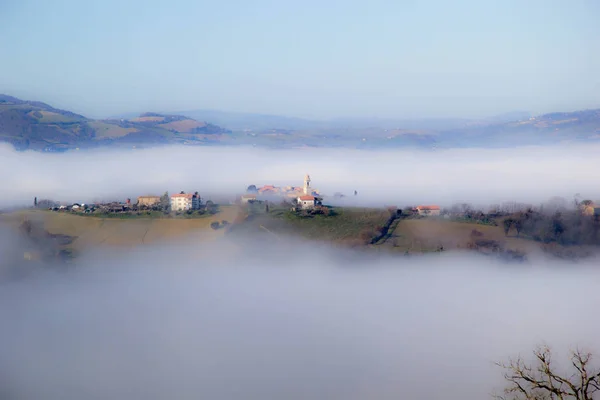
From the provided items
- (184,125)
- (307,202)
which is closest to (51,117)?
(184,125)

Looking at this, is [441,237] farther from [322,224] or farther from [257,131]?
[257,131]

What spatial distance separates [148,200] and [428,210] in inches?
379

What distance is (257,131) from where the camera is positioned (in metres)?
33.6

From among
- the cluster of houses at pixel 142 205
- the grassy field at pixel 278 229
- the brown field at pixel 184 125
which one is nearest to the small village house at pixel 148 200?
the cluster of houses at pixel 142 205

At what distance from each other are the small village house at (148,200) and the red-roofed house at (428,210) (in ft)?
29.4

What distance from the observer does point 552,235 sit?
2184 cm

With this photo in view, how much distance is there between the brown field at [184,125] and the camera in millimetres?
32031

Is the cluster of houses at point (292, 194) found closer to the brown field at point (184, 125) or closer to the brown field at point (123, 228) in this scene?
the brown field at point (123, 228)

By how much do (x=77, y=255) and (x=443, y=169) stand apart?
1791 cm

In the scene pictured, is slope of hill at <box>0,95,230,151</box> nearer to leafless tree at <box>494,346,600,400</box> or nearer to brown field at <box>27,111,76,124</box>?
brown field at <box>27,111,76,124</box>

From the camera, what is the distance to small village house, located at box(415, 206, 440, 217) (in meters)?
23.7

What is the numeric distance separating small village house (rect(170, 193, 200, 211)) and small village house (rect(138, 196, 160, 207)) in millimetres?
549

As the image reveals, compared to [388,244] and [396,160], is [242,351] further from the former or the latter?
[396,160]

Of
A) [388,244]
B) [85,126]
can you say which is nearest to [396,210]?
[388,244]
